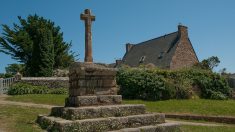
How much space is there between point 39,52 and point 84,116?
2159cm

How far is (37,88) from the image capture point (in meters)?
22.1

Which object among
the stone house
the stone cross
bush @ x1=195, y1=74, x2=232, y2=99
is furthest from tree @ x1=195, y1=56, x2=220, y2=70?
the stone cross

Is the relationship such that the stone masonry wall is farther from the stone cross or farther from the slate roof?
the stone cross

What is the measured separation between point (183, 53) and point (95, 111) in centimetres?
2959

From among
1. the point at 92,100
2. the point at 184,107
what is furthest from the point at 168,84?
the point at 92,100

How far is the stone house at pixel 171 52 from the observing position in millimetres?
35156

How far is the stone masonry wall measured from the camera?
115 feet

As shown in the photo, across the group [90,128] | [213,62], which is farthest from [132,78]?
[213,62]

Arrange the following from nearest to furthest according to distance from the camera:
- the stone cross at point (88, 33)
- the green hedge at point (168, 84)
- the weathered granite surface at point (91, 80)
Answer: the weathered granite surface at point (91, 80), the stone cross at point (88, 33), the green hedge at point (168, 84)

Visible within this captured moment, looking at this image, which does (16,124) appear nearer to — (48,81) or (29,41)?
(48,81)

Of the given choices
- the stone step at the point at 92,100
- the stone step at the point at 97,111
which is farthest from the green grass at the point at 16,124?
the stone step at the point at 92,100

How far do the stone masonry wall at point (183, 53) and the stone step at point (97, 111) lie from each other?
2665cm

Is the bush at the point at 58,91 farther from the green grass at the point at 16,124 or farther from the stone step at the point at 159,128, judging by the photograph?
the stone step at the point at 159,128

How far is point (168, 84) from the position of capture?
62.2 ft
